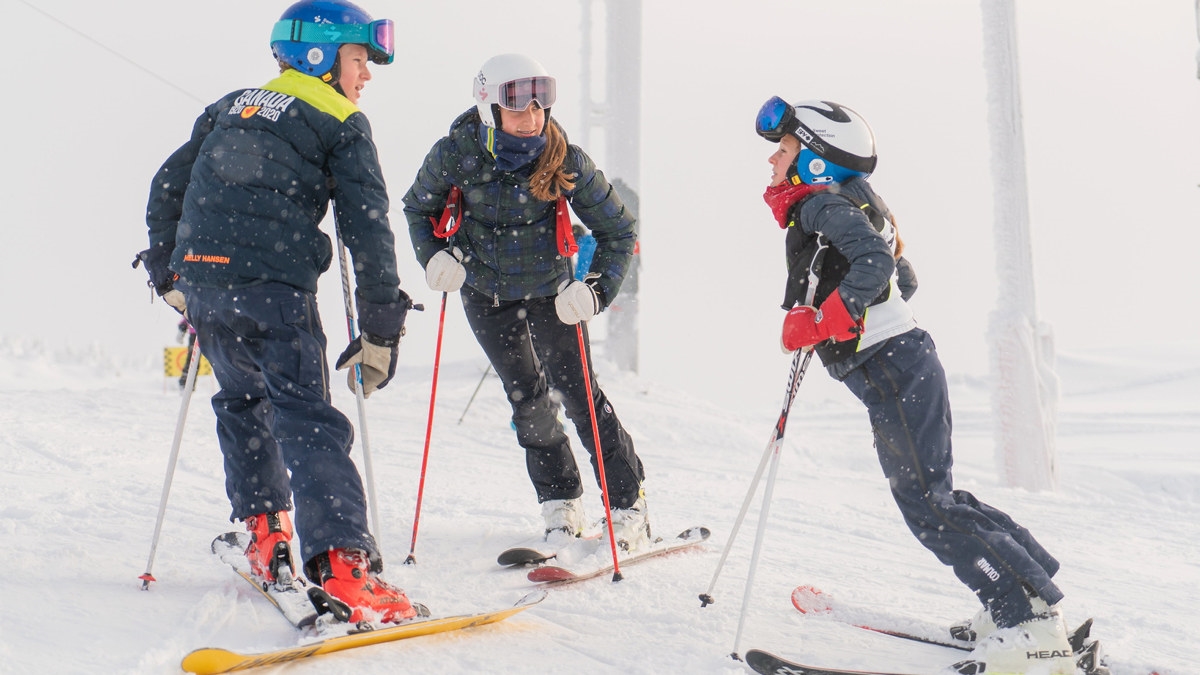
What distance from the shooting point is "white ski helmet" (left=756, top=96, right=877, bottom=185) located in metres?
2.93

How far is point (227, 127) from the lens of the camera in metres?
3.00

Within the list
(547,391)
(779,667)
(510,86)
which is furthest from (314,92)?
(779,667)

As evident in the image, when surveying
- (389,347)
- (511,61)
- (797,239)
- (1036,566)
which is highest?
(511,61)

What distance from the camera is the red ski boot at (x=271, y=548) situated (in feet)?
10.2

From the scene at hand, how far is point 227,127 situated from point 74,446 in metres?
4.15

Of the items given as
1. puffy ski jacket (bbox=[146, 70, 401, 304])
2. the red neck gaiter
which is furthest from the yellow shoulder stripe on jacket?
the red neck gaiter

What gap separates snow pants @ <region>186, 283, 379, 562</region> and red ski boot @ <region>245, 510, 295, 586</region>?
1.30 ft

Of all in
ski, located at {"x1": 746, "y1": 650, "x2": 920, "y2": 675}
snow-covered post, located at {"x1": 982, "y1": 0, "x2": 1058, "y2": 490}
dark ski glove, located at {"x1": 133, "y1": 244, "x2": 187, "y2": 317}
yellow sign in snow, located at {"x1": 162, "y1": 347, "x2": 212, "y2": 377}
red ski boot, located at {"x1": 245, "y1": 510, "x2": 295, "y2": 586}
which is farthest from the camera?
yellow sign in snow, located at {"x1": 162, "y1": 347, "x2": 212, "y2": 377}

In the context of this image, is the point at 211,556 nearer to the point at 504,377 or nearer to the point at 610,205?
the point at 504,377

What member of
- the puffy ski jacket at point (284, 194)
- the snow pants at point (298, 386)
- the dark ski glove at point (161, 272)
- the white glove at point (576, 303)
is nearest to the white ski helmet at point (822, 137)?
the white glove at point (576, 303)

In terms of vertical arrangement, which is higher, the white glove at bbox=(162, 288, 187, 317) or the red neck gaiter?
the red neck gaiter

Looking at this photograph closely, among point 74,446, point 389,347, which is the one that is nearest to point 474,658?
point 389,347

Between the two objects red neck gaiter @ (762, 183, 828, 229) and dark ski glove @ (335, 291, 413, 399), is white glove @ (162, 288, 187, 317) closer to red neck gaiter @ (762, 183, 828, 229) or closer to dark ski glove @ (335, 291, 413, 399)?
dark ski glove @ (335, 291, 413, 399)

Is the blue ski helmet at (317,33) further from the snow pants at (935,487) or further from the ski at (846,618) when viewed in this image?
the ski at (846,618)
